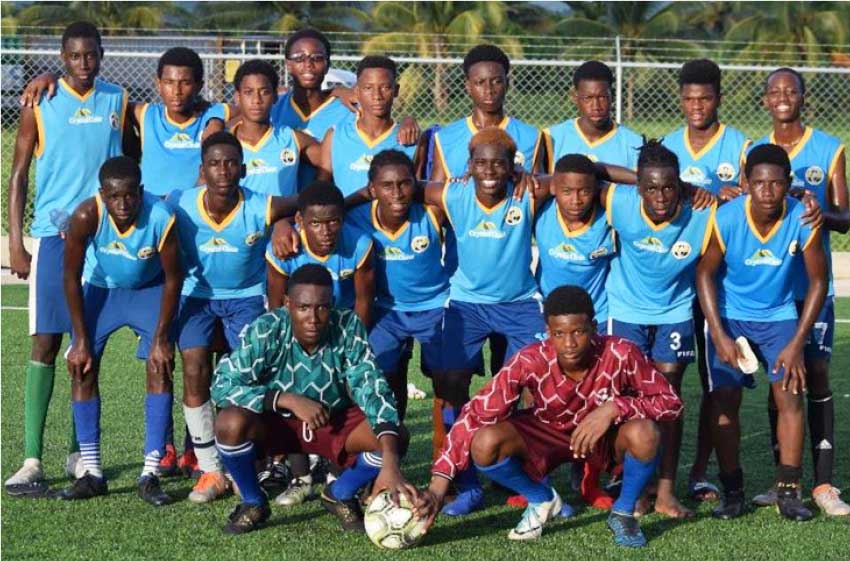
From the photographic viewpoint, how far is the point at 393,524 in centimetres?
656

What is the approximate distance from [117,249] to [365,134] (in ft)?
5.23

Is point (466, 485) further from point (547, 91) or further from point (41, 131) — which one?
point (547, 91)

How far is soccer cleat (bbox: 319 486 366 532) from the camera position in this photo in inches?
276

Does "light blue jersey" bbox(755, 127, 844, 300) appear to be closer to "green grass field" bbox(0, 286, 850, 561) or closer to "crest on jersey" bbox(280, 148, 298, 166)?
"green grass field" bbox(0, 286, 850, 561)

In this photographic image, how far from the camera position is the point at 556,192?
739 cm

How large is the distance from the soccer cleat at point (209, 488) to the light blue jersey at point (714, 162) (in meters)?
2.87

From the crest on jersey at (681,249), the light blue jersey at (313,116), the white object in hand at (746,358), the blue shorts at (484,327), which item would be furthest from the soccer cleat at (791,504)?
the light blue jersey at (313,116)

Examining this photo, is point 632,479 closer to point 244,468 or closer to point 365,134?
point 244,468

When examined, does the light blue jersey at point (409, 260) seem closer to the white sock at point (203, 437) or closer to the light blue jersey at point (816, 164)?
the white sock at point (203, 437)

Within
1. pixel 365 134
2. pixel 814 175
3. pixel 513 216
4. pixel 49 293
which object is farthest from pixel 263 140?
pixel 814 175

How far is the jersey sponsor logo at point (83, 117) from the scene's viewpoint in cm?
798

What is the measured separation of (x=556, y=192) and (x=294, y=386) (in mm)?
1624

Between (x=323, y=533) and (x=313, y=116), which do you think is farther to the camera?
(x=313, y=116)

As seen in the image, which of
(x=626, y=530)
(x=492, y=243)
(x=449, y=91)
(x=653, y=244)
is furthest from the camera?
(x=449, y=91)
